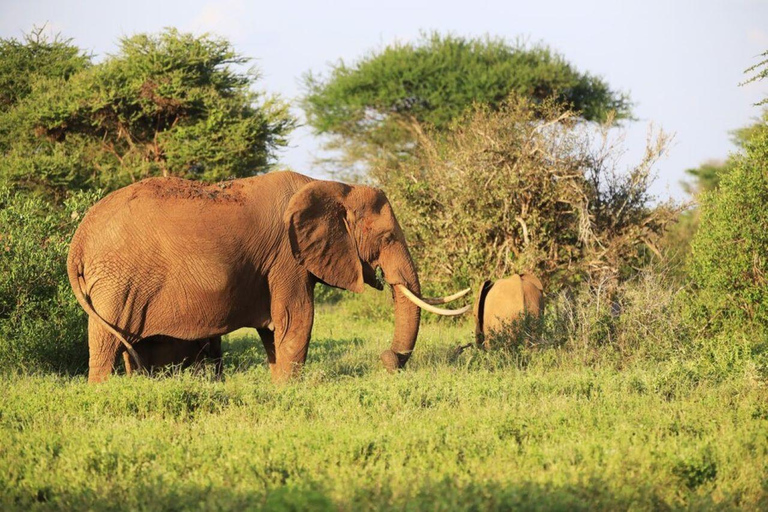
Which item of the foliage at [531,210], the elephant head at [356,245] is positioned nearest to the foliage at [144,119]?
the foliage at [531,210]

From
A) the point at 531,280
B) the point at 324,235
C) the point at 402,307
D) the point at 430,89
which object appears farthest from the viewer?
the point at 430,89

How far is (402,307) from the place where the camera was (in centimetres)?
1046

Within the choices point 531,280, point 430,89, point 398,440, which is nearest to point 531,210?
point 531,280

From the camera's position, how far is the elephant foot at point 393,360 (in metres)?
10.3

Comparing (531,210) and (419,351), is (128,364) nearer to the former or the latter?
(419,351)

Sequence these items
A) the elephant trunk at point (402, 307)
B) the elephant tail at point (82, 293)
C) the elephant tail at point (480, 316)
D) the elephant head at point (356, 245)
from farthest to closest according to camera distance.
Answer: the elephant tail at point (480, 316) → the elephant trunk at point (402, 307) → the elephant head at point (356, 245) → the elephant tail at point (82, 293)

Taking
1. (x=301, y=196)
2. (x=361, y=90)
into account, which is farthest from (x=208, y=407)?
(x=361, y=90)

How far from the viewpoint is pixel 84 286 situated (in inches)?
376

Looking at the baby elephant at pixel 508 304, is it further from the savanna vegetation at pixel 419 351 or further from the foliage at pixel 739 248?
the foliage at pixel 739 248

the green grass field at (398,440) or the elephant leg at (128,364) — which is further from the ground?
the elephant leg at (128,364)

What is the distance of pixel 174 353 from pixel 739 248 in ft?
20.8

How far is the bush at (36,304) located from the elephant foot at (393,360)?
3225 millimetres

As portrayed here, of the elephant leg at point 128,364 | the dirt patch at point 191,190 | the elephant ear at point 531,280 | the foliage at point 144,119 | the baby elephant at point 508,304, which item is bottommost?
the elephant leg at point 128,364

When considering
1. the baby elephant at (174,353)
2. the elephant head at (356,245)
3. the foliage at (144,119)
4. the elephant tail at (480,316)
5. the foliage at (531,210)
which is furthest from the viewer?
the foliage at (144,119)
